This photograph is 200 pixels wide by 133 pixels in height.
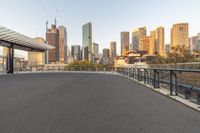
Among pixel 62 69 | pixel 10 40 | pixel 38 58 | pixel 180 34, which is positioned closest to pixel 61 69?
pixel 62 69

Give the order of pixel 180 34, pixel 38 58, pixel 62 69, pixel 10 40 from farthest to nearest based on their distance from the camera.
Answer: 1. pixel 180 34
2. pixel 38 58
3. pixel 62 69
4. pixel 10 40

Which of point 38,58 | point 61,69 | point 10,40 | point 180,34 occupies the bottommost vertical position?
point 61,69

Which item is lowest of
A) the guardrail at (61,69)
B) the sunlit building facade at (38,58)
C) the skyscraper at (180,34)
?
the guardrail at (61,69)

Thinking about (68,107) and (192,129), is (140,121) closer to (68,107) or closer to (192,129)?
(192,129)

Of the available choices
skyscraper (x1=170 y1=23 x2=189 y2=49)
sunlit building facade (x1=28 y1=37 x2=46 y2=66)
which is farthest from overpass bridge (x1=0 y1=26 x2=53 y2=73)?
skyscraper (x1=170 y1=23 x2=189 y2=49)

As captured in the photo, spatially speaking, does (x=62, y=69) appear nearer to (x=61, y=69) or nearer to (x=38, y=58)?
(x=61, y=69)

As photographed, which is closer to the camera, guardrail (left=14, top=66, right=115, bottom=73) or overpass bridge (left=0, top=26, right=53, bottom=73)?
overpass bridge (left=0, top=26, right=53, bottom=73)

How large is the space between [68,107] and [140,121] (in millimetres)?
2485

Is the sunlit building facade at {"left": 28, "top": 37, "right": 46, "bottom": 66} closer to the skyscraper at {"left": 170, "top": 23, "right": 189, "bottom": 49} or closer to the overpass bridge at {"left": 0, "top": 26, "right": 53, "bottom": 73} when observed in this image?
the overpass bridge at {"left": 0, "top": 26, "right": 53, "bottom": 73}

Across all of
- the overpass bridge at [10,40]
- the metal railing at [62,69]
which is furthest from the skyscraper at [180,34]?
the overpass bridge at [10,40]

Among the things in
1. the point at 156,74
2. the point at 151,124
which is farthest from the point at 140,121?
the point at 156,74

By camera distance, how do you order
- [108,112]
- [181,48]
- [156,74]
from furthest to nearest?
[181,48]
[156,74]
[108,112]

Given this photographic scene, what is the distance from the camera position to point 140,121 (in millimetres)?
5086

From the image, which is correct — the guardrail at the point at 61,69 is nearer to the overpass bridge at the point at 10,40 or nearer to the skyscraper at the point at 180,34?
the overpass bridge at the point at 10,40
